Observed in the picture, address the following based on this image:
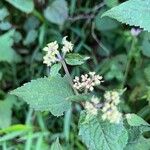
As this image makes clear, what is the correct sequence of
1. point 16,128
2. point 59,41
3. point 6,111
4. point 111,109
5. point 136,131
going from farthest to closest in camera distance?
point 59,41
point 6,111
point 16,128
point 136,131
point 111,109

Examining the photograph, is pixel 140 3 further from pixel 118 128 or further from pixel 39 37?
pixel 39 37

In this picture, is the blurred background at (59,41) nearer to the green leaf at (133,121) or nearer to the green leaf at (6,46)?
the green leaf at (6,46)

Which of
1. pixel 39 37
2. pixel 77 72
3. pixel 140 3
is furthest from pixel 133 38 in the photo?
pixel 140 3

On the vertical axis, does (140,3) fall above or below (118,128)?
above

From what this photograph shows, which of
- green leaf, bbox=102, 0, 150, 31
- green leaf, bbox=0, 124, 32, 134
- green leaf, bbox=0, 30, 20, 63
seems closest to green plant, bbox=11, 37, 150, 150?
green leaf, bbox=102, 0, 150, 31

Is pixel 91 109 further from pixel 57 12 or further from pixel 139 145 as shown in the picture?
pixel 57 12

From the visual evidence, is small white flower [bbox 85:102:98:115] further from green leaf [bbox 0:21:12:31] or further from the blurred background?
green leaf [bbox 0:21:12:31]

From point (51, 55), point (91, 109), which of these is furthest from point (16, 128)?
point (91, 109)
